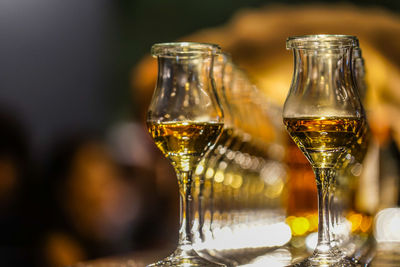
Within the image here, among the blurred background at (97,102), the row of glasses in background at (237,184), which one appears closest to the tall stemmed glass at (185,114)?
the row of glasses in background at (237,184)

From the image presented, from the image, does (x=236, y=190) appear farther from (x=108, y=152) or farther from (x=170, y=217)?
(x=108, y=152)

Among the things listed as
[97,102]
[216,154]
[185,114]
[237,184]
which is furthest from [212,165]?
[97,102]

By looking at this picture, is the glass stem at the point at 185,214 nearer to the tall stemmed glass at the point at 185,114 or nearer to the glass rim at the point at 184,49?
the tall stemmed glass at the point at 185,114

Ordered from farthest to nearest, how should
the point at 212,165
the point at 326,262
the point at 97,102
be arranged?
the point at 97,102 < the point at 212,165 < the point at 326,262

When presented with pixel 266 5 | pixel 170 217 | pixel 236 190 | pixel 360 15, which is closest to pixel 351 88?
pixel 236 190

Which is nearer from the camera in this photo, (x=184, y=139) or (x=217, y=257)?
(x=184, y=139)

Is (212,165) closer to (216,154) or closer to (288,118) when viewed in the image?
(216,154)
